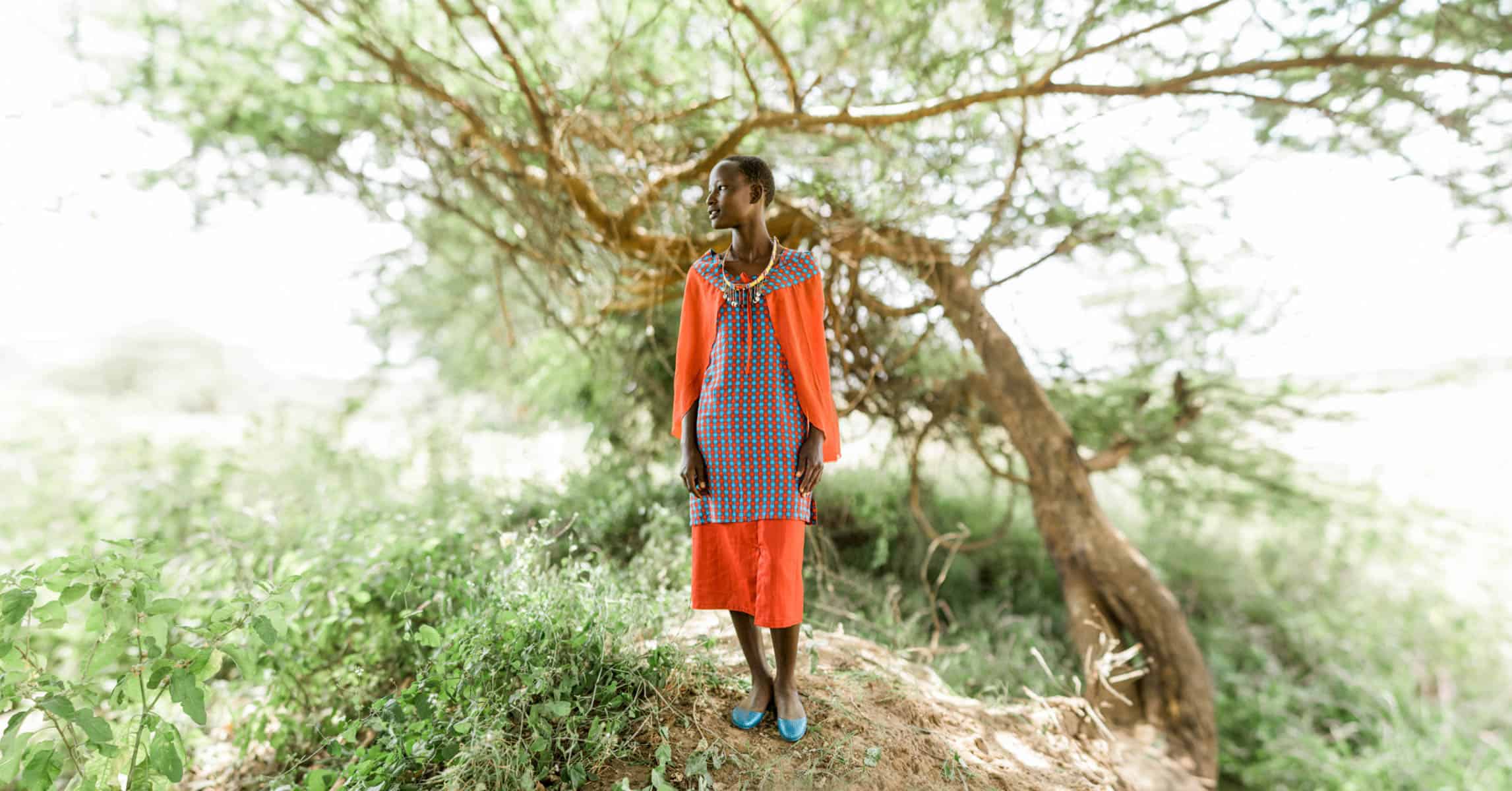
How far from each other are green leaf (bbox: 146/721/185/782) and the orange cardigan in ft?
5.32

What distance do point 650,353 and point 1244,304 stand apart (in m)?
4.13

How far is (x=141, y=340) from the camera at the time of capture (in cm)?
1892

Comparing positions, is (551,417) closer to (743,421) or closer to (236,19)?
(236,19)

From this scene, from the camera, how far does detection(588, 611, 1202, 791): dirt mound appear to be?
7.39 ft

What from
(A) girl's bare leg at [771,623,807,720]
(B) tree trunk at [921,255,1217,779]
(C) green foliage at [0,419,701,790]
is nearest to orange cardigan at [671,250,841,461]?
(A) girl's bare leg at [771,623,807,720]

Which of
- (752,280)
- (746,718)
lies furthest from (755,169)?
(746,718)

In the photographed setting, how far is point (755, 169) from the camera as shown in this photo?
92.4 inches

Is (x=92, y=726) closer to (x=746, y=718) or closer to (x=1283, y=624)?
(x=746, y=718)

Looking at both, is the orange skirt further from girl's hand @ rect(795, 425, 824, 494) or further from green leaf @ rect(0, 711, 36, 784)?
green leaf @ rect(0, 711, 36, 784)

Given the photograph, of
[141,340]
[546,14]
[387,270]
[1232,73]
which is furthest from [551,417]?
[141,340]

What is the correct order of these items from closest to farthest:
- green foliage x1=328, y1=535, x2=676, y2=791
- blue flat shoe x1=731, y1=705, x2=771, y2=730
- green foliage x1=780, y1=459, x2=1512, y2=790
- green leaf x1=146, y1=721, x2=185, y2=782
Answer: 1. green leaf x1=146, y1=721, x2=185, y2=782
2. green foliage x1=328, y1=535, x2=676, y2=791
3. blue flat shoe x1=731, y1=705, x2=771, y2=730
4. green foliage x1=780, y1=459, x2=1512, y2=790

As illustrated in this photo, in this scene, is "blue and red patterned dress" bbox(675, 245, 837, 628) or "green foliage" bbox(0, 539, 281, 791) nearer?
"green foliage" bbox(0, 539, 281, 791)

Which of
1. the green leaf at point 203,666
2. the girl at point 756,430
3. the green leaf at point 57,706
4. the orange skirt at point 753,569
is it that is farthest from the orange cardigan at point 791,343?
the green leaf at point 57,706

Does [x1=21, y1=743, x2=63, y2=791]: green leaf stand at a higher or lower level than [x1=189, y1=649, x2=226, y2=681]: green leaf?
lower
